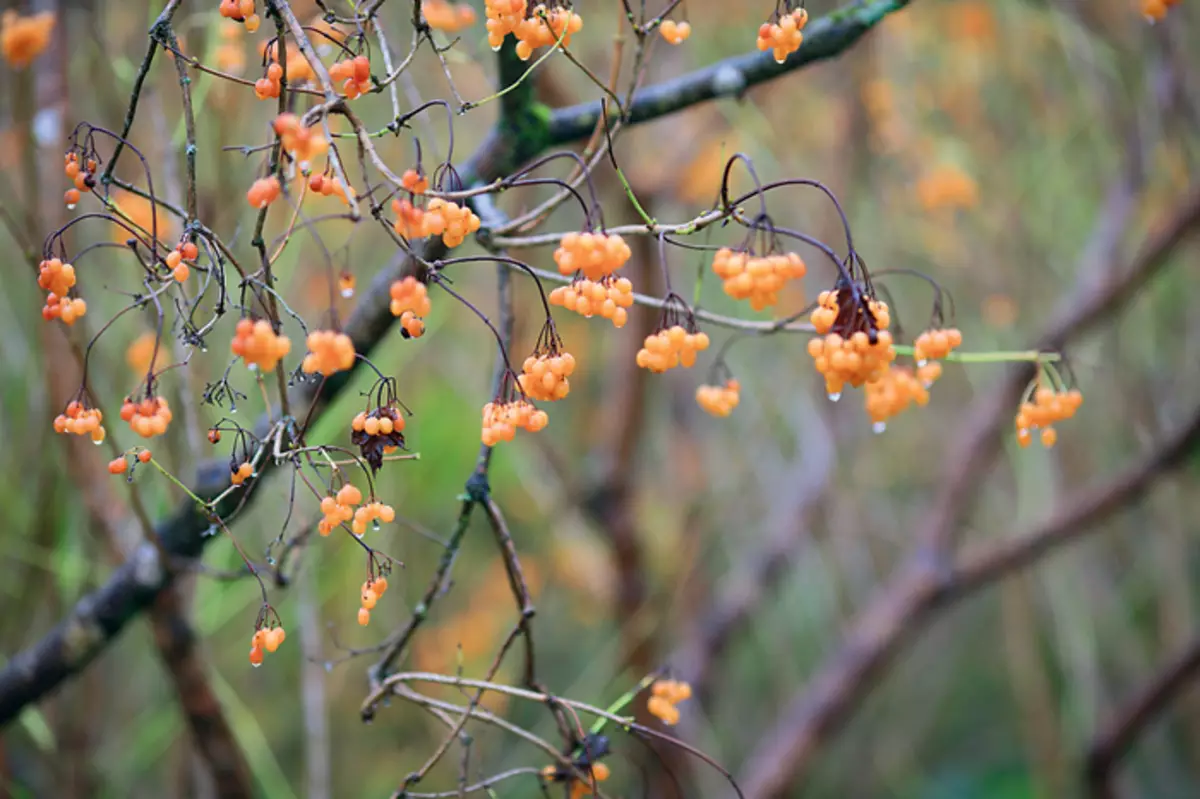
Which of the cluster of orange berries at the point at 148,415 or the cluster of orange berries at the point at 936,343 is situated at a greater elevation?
the cluster of orange berries at the point at 148,415

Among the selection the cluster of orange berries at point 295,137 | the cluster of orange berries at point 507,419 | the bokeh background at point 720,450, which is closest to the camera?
the cluster of orange berries at point 295,137

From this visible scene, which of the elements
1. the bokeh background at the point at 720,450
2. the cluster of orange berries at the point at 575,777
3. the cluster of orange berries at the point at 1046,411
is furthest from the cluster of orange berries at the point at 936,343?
the bokeh background at the point at 720,450

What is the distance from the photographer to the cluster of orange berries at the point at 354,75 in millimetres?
739

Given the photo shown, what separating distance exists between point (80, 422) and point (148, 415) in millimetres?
80

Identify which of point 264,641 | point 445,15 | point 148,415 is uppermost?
point 445,15

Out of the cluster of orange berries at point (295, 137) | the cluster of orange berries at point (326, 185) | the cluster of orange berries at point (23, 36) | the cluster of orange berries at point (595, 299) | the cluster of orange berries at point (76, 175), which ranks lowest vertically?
the cluster of orange berries at point (595, 299)

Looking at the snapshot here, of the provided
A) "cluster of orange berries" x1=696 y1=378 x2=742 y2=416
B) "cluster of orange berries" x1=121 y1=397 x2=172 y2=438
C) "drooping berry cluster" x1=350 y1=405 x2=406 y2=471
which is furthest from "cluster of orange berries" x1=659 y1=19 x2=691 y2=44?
"cluster of orange berries" x1=121 y1=397 x2=172 y2=438

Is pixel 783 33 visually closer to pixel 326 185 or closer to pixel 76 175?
pixel 326 185

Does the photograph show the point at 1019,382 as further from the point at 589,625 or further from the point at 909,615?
the point at 589,625

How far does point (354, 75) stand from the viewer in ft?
2.45

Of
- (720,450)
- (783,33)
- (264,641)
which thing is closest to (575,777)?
(264,641)

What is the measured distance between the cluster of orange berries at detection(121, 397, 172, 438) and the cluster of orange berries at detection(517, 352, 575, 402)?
1.04 ft

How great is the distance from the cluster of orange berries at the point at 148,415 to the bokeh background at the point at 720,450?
98 cm

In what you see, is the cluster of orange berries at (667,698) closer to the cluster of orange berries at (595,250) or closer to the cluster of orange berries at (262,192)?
the cluster of orange berries at (595,250)
